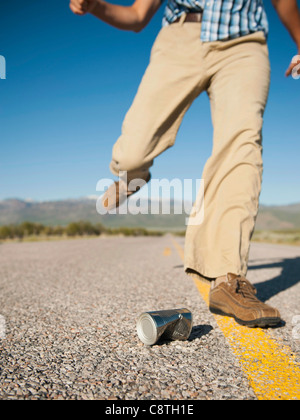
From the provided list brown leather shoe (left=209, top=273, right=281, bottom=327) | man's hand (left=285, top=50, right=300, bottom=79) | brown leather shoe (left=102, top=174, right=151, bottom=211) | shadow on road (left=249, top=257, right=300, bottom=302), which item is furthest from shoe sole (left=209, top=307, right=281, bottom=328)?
man's hand (left=285, top=50, right=300, bottom=79)

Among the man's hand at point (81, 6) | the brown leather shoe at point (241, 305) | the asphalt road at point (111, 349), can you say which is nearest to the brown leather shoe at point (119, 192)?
the asphalt road at point (111, 349)

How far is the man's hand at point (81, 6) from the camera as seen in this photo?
1.87 m

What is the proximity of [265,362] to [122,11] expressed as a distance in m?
2.30

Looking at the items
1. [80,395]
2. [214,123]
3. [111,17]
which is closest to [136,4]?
[111,17]

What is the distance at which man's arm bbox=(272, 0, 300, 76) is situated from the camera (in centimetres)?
266

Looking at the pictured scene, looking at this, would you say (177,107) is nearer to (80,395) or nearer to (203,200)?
(203,200)

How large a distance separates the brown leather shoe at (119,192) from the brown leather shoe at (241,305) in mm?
1120

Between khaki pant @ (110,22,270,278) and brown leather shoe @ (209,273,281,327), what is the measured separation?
14cm

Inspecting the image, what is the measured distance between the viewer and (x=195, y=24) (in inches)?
101

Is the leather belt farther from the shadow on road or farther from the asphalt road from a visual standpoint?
the shadow on road

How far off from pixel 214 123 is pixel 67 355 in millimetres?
1908

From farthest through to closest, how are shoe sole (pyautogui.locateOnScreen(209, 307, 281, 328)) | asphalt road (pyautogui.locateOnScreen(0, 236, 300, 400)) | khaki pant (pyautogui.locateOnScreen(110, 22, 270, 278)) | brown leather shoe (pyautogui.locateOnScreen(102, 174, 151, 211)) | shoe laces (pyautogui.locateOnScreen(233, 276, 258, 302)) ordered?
brown leather shoe (pyautogui.locateOnScreen(102, 174, 151, 211)), khaki pant (pyautogui.locateOnScreen(110, 22, 270, 278)), shoe laces (pyautogui.locateOnScreen(233, 276, 258, 302)), shoe sole (pyautogui.locateOnScreen(209, 307, 281, 328)), asphalt road (pyautogui.locateOnScreen(0, 236, 300, 400))

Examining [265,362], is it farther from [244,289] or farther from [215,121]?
[215,121]

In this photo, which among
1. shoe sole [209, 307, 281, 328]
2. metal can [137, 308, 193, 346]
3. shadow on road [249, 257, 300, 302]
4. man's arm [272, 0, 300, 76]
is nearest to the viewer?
metal can [137, 308, 193, 346]
